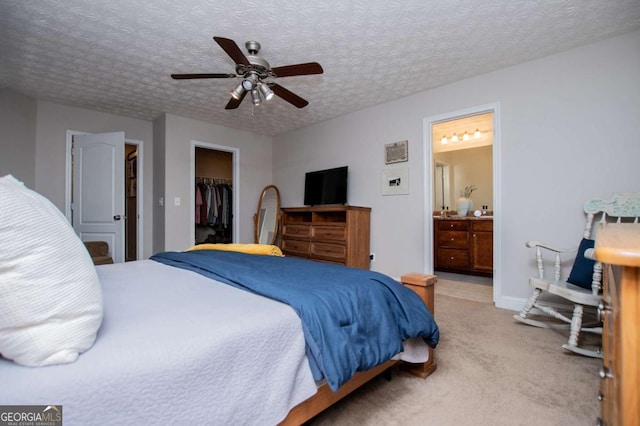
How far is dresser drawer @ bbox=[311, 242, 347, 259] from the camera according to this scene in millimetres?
3655

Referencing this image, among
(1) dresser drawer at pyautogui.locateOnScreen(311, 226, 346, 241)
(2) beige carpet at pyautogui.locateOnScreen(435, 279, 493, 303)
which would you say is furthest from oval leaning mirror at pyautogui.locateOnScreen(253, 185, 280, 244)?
(2) beige carpet at pyautogui.locateOnScreen(435, 279, 493, 303)

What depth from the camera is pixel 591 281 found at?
211 cm

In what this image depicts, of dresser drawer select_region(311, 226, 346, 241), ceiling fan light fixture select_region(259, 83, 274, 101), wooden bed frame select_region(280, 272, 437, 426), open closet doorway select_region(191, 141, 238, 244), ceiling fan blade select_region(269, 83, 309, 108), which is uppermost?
ceiling fan blade select_region(269, 83, 309, 108)

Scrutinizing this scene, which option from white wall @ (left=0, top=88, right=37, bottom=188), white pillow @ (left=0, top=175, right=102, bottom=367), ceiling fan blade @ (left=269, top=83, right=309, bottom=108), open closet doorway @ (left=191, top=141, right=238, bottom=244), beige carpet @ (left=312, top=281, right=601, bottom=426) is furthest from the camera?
open closet doorway @ (left=191, top=141, right=238, bottom=244)

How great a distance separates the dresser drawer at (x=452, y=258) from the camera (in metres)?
4.49

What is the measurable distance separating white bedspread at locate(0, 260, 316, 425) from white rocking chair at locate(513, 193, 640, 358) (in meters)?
1.95

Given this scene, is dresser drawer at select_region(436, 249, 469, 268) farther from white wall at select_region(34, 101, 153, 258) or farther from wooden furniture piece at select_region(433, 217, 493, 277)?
white wall at select_region(34, 101, 153, 258)

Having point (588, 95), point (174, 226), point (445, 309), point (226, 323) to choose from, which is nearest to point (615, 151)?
point (588, 95)

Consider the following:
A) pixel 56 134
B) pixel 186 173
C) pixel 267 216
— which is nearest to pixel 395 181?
pixel 267 216

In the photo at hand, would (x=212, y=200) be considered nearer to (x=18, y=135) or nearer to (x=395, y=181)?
(x=18, y=135)

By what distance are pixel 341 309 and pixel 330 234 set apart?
2.62m

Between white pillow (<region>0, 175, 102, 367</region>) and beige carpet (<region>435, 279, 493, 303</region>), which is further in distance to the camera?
beige carpet (<region>435, 279, 493, 303</region>)

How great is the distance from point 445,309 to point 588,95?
2239mm

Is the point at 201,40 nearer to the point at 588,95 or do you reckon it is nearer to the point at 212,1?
the point at 212,1
